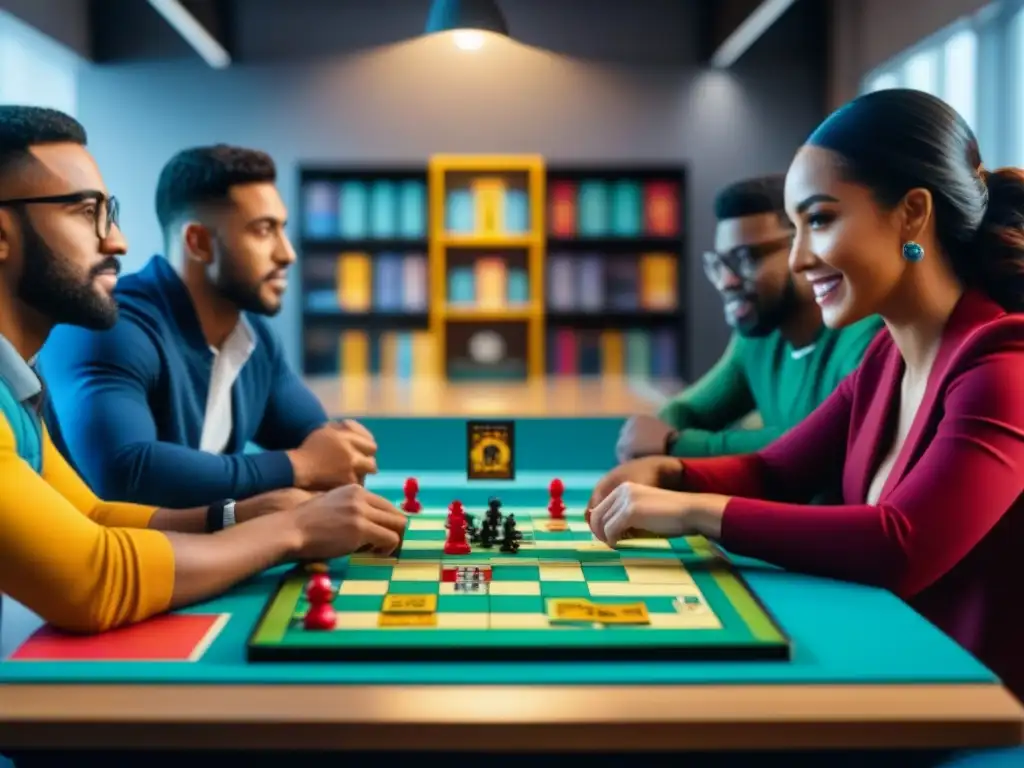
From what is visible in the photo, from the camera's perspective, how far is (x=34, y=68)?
6223mm

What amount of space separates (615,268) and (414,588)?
5558 mm

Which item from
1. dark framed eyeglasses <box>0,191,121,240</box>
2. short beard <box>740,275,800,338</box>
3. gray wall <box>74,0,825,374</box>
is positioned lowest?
short beard <box>740,275,800,338</box>

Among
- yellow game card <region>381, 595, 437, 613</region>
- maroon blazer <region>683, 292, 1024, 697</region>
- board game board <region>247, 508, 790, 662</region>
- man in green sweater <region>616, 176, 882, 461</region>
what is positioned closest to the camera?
board game board <region>247, 508, 790, 662</region>

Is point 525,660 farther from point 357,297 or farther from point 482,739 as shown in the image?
point 357,297

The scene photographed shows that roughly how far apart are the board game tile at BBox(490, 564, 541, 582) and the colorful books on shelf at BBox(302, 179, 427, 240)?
5348 millimetres

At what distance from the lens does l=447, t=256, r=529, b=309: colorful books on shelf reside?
6496 mm

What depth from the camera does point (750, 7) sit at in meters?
5.67

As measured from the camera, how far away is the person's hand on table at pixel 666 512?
135cm

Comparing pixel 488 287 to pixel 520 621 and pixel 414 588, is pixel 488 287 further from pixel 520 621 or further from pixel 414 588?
pixel 520 621

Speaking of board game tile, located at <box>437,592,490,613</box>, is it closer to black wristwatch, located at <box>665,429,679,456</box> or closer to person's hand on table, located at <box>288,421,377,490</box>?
person's hand on table, located at <box>288,421,377,490</box>

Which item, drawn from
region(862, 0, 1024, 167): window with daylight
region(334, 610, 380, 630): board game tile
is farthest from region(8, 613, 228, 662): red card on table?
region(862, 0, 1024, 167): window with daylight

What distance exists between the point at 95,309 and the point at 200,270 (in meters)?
0.70

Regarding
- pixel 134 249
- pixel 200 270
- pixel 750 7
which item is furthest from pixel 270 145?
pixel 200 270

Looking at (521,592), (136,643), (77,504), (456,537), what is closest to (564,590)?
(521,592)
